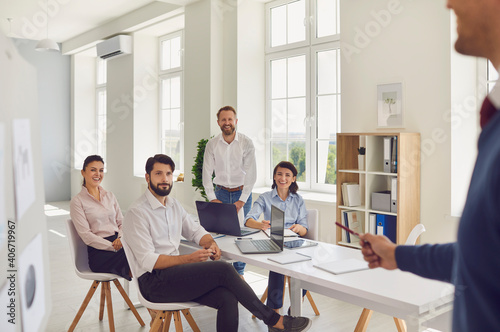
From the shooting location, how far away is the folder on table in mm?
4168

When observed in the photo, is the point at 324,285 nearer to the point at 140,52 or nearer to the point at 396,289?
the point at 396,289

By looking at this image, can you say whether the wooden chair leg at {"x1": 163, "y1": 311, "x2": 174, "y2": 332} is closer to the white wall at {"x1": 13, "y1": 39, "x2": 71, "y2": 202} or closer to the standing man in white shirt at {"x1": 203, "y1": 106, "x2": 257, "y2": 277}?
the standing man in white shirt at {"x1": 203, "y1": 106, "x2": 257, "y2": 277}

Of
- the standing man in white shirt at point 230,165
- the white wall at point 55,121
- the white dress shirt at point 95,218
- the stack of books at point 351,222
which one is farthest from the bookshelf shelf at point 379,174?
the white wall at point 55,121

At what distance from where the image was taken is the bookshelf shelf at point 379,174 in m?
4.03

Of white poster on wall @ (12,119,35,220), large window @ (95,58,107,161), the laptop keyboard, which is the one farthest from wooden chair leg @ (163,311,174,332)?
large window @ (95,58,107,161)

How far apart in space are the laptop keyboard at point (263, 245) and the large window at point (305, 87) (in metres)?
2.69

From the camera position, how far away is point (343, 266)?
8.14 ft

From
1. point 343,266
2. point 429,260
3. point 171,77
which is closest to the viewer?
point 429,260

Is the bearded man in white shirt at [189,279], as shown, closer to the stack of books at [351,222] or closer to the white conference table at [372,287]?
the white conference table at [372,287]

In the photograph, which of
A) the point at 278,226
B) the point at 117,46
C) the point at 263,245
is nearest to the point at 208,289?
the point at 263,245

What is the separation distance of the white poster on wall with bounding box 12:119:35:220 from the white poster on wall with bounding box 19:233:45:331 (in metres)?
0.07

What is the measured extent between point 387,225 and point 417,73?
1397 millimetres

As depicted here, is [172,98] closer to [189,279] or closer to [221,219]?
[221,219]

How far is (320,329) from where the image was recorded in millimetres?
3445
